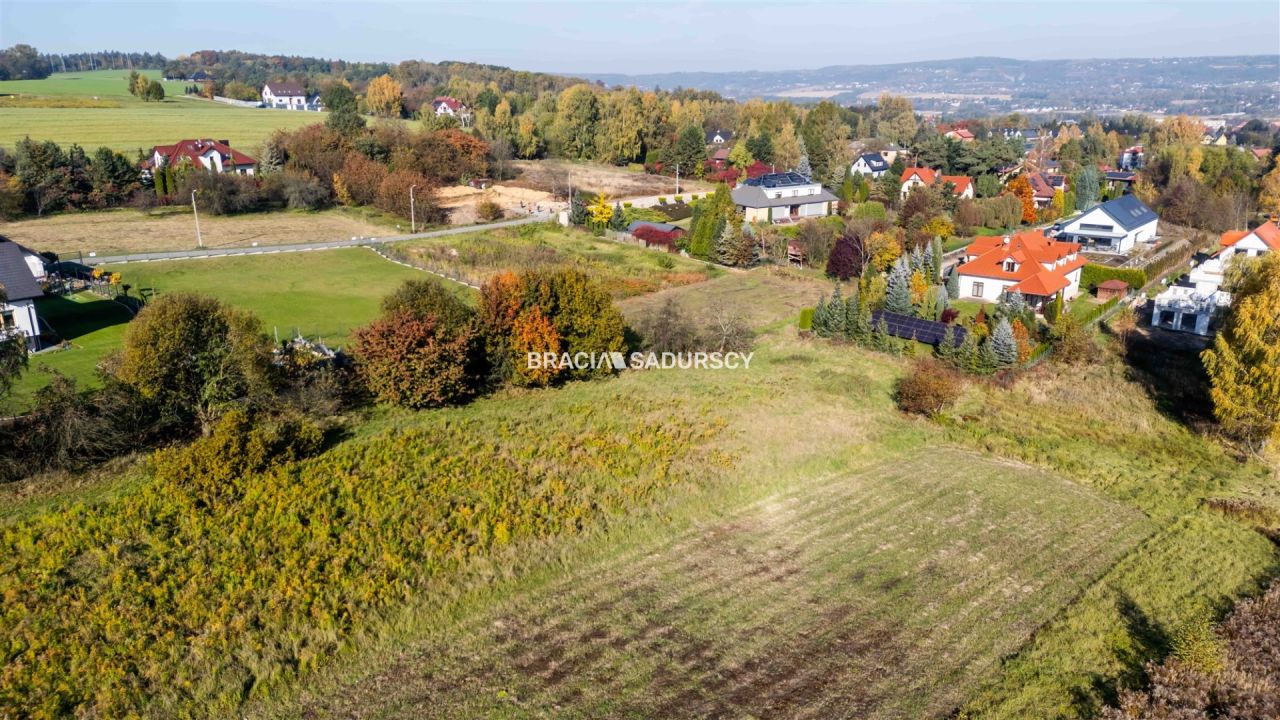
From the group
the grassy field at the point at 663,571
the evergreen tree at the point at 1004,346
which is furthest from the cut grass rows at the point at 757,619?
the evergreen tree at the point at 1004,346

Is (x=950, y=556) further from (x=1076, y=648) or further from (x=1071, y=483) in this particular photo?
(x=1071, y=483)

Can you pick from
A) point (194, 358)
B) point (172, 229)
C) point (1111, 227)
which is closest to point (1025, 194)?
point (1111, 227)

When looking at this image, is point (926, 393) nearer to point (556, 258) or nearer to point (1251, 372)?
point (1251, 372)

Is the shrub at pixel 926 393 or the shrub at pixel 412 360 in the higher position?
the shrub at pixel 412 360

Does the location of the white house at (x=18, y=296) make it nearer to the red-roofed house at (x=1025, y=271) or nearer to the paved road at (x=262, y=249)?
the paved road at (x=262, y=249)

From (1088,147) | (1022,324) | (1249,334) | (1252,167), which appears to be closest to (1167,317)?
(1022,324)

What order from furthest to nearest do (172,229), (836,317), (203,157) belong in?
(203,157), (172,229), (836,317)
